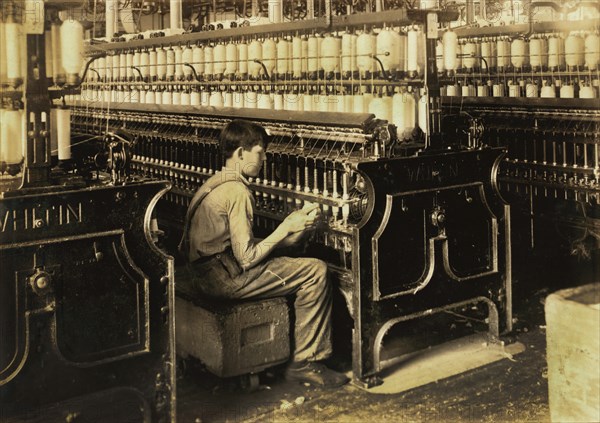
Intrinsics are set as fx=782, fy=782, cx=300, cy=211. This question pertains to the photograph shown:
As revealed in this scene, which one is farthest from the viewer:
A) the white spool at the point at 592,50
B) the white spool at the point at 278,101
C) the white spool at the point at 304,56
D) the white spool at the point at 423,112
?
the white spool at the point at 592,50

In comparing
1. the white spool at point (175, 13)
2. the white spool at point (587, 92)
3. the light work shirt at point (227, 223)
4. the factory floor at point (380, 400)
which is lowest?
the factory floor at point (380, 400)

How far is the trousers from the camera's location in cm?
373

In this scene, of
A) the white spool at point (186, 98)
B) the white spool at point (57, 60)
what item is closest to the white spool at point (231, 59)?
the white spool at point (186, 98)

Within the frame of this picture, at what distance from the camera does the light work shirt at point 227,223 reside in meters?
3.66

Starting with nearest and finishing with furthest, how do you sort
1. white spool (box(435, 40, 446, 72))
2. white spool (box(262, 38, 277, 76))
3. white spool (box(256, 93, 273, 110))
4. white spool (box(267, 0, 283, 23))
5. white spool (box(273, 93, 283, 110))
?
white spool (box(435, 40, 446, 72)) → white spool (box(273, 93, 283, 110)) → white spool (box(256, 93, 273, 110)) → white spool (box(262, 38, 277, 76)) → white spool (box(267, 0, 283, 23))

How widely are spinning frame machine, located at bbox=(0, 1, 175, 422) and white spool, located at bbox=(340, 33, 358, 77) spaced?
1937 millimetres

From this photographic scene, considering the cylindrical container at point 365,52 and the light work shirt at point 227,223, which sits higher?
the cylindrical container at point 365,52

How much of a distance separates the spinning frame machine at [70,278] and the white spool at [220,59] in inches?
119

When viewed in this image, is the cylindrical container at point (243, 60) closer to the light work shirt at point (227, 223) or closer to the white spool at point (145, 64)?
the white spool at point (145, 64)

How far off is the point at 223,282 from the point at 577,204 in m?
2.71

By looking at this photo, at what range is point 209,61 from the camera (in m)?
6.36

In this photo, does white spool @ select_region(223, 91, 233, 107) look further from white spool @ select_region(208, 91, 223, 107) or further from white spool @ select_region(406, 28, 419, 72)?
white spool @ select_region(406, 28, 419, 72)

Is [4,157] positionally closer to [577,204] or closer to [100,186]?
[100,186]

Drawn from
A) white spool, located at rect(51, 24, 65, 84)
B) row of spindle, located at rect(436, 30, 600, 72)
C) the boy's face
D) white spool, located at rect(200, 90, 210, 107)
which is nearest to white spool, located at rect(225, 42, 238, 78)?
white spool, located at rect(200, 90, 210, 107)
